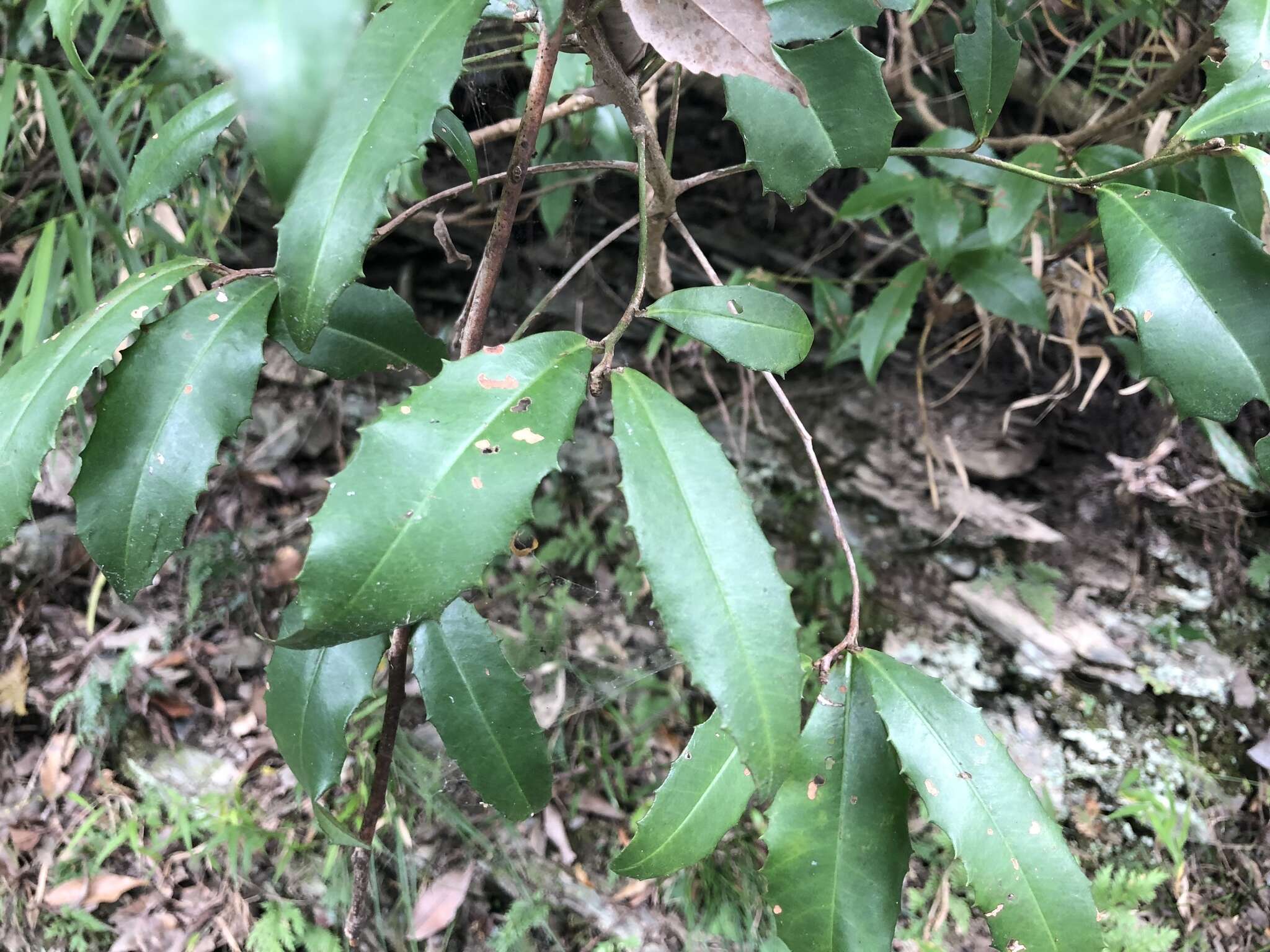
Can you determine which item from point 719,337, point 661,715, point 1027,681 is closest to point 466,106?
point 719,337

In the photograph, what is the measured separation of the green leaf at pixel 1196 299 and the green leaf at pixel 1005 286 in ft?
1.68

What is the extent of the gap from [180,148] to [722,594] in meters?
0.61

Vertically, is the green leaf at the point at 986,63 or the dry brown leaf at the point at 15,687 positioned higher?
the green leaf at the point at 986,63

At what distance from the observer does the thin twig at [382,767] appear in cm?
70

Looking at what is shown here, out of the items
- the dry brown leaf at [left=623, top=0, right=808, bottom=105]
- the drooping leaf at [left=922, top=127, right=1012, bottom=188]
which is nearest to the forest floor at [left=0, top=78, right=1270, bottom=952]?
the drooping leaf at [left=922, top=127, right=1012, bottom=188]

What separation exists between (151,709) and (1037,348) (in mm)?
1942

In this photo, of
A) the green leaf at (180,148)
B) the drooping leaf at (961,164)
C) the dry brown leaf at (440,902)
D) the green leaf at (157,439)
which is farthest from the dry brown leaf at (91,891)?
the drooping leaf at (961,164)

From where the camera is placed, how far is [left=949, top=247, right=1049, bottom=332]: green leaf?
1087 millimetres

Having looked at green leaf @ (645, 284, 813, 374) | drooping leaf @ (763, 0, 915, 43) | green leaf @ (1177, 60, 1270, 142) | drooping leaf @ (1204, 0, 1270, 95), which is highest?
drooping leaf @ (763, 0, 915, 43)

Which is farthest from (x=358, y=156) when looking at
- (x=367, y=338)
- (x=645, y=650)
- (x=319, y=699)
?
(x=645, y=650)

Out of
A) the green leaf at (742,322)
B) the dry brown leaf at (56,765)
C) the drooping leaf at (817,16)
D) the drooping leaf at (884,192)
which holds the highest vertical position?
the drooping leaf at (817,16)

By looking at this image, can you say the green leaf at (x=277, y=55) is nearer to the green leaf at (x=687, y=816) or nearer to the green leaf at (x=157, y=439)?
the green leaf at (x=157, y=439)

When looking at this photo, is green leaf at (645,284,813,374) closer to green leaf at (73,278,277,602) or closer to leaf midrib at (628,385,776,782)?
leaf midrib at (628,385,776,782)

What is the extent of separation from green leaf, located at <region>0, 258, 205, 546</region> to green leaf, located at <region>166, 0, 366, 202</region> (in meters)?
0.40
